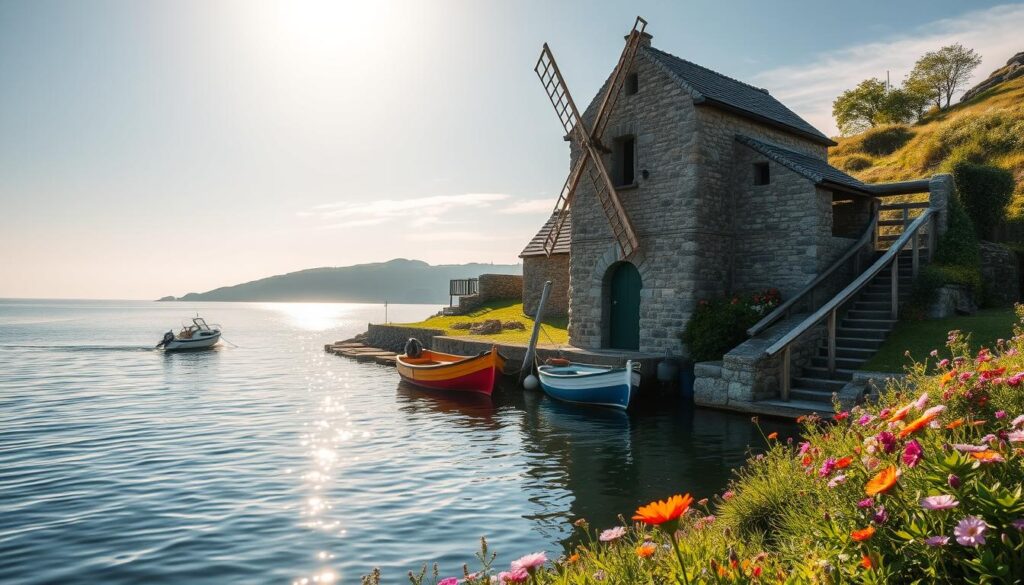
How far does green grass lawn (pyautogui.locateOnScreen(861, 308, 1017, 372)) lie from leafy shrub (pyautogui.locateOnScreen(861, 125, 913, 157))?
26503mm

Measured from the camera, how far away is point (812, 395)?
514 inches

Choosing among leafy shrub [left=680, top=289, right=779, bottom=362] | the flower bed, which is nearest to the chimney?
leafy shrub [left=680, top=289, right=779, bottom=362]

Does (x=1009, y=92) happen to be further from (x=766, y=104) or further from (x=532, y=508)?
(x=532, y=508)

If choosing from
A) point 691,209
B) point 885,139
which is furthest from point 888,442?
point 885,139

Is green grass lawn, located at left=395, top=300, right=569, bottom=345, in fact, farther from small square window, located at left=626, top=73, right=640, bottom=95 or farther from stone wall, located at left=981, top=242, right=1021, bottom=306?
stone wall, located at left=981, top=242, right=1021, bottom=306

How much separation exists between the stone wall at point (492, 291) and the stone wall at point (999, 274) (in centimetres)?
2053

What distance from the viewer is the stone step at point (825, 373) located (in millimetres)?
13413

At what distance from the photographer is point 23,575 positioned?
6.51 metres

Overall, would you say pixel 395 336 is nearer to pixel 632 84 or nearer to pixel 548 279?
pixel 548 279

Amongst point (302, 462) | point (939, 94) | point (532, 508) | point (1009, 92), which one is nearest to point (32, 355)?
point (302, 462)

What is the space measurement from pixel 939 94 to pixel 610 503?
180 ft

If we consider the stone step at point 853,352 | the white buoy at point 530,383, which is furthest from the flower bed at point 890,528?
the white buoy at point 530,383

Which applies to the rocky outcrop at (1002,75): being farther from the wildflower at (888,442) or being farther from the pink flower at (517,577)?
the pink flower at (517,577)

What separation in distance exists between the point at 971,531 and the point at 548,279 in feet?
82.9
